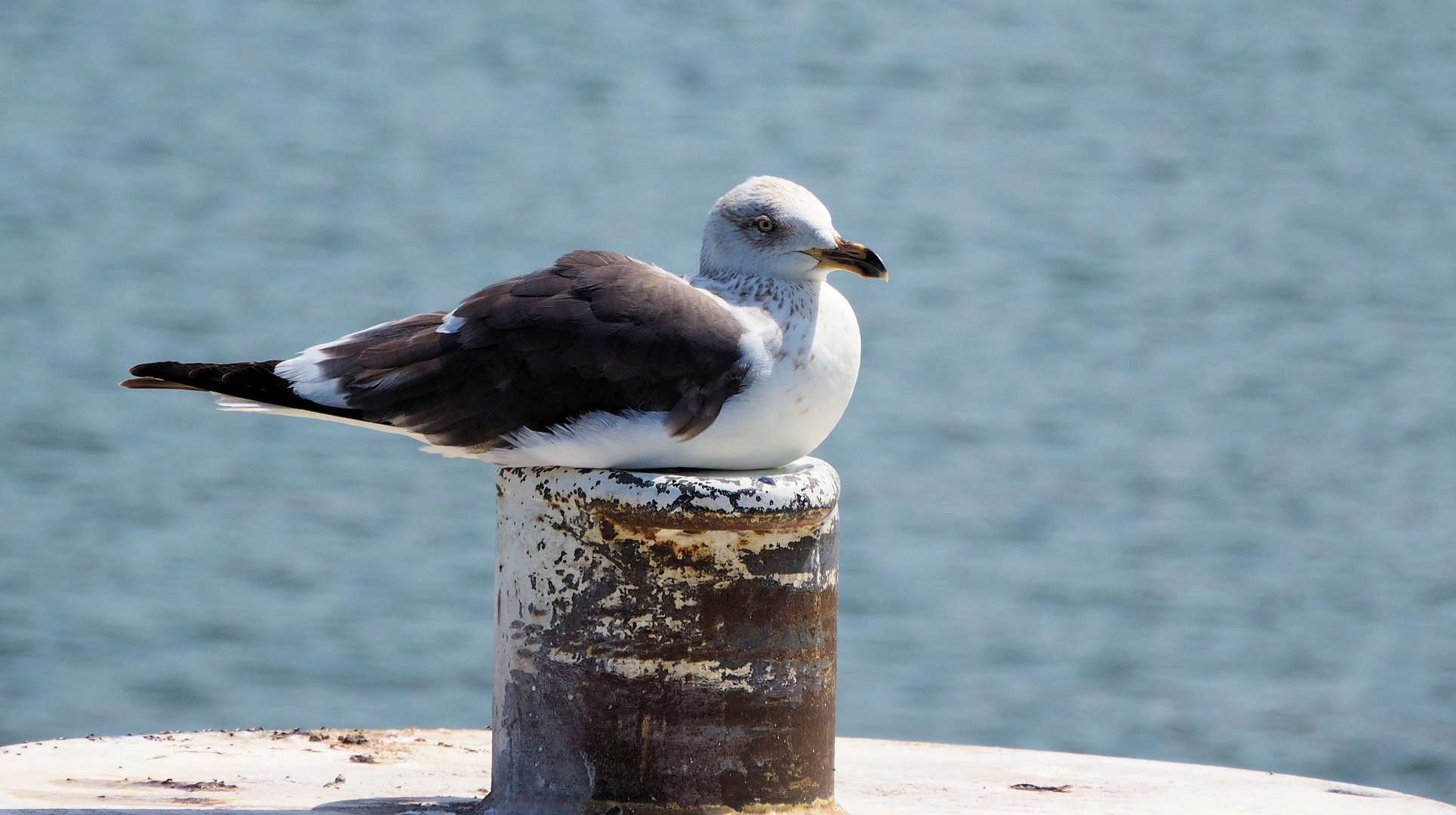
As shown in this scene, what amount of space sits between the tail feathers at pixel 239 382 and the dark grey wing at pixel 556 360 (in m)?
0.09

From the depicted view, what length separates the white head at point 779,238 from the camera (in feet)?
16.5

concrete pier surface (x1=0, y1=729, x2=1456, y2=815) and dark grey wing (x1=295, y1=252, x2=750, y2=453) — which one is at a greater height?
dark grey wing (x1=295, y1=252, x2=750, y2=453)

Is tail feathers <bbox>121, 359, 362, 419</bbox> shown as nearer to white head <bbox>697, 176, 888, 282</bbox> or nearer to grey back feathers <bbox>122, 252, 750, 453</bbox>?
grey back feathers <bbox>122, 252, 750, 453</bbox>

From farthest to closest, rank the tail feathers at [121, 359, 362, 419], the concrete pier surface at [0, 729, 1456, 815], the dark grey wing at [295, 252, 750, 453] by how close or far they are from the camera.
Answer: the concrete pier surface at [0, 729, 1456, 815]
the tail feathers at [121, 359, 362, 419]
the dark grey wing at [295, 252, 750, 453]

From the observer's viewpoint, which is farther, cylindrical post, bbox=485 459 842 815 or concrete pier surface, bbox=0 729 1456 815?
concrete pier surface, bbox=0 729 1456 815

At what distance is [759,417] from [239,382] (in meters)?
→ 1.41

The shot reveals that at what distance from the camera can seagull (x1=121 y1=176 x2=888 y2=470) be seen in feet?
15.7

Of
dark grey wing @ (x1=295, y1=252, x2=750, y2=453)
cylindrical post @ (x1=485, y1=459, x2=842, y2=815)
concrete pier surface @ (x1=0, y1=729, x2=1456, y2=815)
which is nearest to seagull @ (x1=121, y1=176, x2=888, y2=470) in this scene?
dark grey wing @ (x1=295, y1=252, x2=750, y2=453)

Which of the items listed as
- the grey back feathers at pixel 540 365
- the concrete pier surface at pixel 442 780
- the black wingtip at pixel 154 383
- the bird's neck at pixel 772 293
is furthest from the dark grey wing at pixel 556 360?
the concrete pier surface at pixel 442 780

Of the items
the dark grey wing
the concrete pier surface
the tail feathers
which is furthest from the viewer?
the concrete pier surface

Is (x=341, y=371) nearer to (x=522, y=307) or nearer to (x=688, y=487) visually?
(x=522, y=307)

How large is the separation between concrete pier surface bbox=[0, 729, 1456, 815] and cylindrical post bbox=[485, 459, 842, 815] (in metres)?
0.63

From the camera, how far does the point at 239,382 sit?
4961 mm

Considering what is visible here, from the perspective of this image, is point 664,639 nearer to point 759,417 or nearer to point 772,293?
point 759,417
